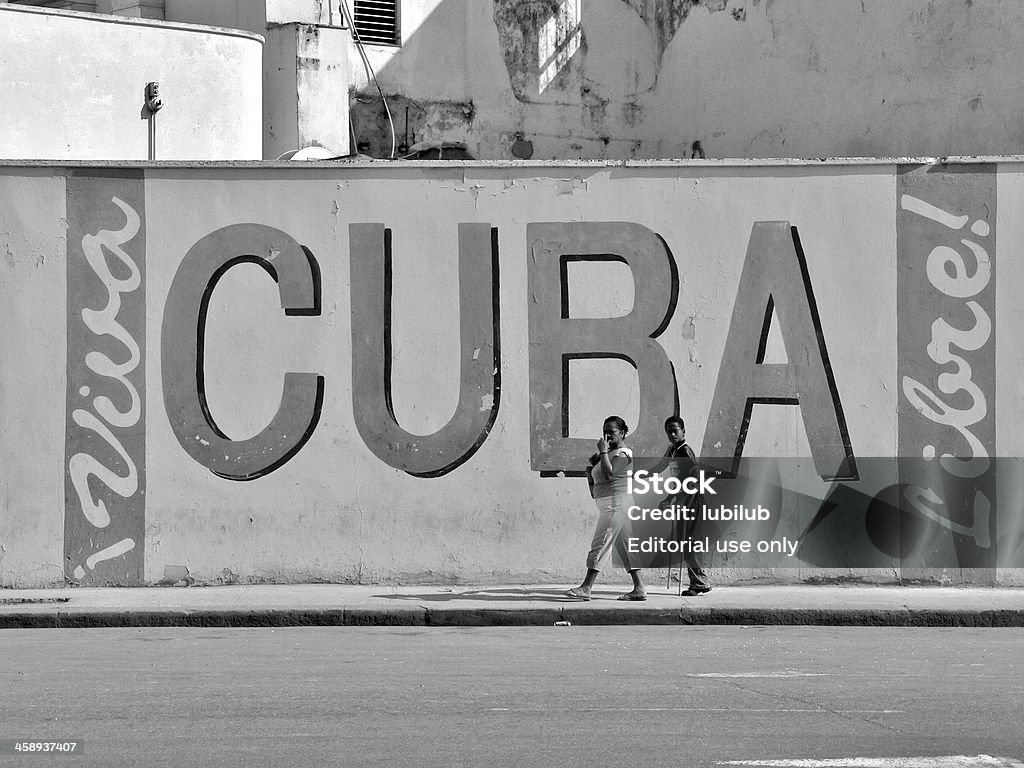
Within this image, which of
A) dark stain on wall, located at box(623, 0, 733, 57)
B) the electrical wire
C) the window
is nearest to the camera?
the electrical wire

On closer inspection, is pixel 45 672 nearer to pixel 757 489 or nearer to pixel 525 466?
pixel 525 466

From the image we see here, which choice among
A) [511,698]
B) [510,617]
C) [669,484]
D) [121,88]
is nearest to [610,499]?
[669,484]

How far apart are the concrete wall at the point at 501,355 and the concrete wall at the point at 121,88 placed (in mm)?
3261

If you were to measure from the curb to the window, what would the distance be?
10.8 meters

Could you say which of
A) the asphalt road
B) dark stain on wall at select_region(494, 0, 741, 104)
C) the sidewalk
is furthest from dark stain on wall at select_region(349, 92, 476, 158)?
the asphalt road

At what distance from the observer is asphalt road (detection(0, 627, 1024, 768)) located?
6770mm

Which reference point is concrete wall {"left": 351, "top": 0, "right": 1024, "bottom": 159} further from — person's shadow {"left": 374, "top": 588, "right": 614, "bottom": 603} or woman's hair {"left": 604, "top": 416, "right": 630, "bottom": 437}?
person's shadow {"left": 374, "top": 588, "right": 614, "bottom": 603}

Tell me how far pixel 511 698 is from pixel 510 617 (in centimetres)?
413

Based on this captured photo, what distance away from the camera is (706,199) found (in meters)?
13.9

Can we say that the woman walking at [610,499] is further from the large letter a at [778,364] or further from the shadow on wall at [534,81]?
the shadow on wall at [534,81]

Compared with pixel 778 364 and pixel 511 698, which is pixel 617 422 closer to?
pixel 778 364

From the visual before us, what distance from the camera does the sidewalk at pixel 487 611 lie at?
39.8 ft

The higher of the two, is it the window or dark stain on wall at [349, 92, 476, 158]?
the window

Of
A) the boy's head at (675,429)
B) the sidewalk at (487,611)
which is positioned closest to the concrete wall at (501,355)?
the boy's head at (675,429)
